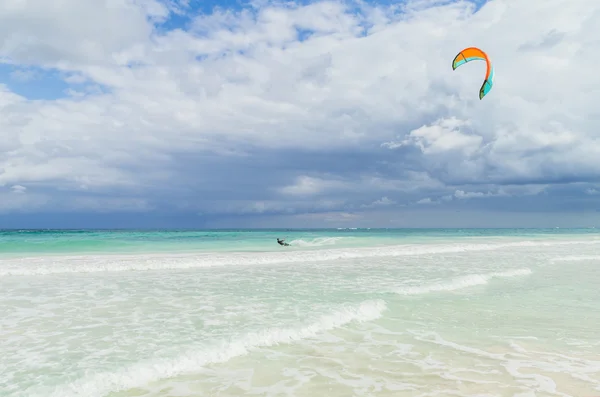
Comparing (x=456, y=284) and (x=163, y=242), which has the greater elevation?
(x=163, y=242)

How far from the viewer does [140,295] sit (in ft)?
40.2

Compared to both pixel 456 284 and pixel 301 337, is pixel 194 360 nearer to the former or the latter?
pixel 301 337

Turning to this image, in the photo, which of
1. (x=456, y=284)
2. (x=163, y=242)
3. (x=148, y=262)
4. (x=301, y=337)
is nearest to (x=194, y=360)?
(x=301, y=337)

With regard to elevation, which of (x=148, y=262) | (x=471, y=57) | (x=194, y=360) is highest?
(x=471, y=57)

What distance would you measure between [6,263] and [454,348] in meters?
20.5

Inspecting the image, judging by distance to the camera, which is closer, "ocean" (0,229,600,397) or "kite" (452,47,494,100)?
"ocean" (0,229,600,397)

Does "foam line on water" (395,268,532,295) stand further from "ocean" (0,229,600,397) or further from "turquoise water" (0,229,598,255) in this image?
"turquoise water" (0,229,598,255)

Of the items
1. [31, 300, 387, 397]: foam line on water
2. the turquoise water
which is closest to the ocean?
[31, 300, 387, 397]: foam line on water

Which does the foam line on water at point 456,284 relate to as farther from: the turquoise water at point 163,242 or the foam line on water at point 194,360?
the turquoise water at point 163,242

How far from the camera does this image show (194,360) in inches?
256

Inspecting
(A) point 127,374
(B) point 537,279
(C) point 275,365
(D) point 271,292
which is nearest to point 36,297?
(D) point 271,292

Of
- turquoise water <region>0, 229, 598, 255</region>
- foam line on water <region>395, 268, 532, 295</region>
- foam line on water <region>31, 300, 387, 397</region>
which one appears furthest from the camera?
turquoise water <region>0, 229, 598, 255</region>

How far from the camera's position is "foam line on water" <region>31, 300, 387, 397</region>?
5.50 m

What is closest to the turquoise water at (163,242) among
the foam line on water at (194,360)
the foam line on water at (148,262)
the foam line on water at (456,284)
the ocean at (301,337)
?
the foam line on water at (148,262)
